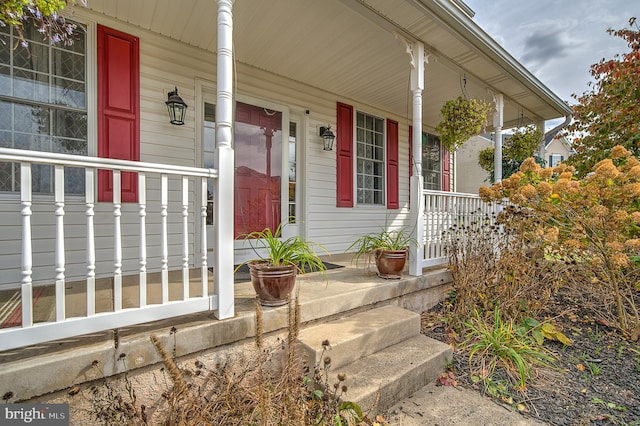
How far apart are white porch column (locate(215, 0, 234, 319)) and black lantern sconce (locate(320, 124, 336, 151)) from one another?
7.93 feet

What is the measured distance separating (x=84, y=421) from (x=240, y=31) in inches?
132

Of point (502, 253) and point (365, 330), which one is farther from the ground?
point (502, 253)

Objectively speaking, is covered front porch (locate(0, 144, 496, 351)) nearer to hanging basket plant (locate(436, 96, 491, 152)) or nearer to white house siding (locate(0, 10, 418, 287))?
white house siding (locate(0, 10, 418, 287))

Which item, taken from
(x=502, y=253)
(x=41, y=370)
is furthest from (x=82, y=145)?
(x=502, y=253)

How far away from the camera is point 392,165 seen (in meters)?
5.32

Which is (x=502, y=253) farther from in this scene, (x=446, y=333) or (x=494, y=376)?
(x=494, y=376)

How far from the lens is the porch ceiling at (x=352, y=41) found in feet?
8.93

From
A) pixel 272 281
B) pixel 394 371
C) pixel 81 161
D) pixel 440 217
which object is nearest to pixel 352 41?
pixel 440 217

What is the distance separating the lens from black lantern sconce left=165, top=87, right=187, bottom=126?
10.0 feet

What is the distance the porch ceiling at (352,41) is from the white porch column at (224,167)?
3.45ft

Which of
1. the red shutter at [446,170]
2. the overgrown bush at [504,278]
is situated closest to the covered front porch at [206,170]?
the overgrown bush at [504,278]

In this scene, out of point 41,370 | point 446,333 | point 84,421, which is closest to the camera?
A: point 41,370

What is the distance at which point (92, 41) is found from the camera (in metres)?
2.72

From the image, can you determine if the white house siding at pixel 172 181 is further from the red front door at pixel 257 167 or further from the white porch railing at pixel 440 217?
the white porch railing at pixel 440 217
